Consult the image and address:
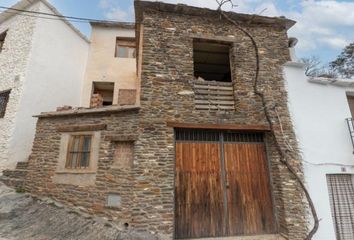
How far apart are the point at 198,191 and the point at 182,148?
1.22 meters

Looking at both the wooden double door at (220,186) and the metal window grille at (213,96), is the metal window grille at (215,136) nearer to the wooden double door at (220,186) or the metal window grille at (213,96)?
the wooden double door at (220,186)

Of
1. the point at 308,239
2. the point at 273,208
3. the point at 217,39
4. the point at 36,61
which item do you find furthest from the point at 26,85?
the point at 308,239

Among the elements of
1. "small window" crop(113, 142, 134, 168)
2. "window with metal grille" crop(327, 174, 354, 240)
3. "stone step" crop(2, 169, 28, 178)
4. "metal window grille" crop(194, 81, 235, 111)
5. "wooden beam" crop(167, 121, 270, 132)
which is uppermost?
"metal window grille" crop(194, 81, 235, 111)

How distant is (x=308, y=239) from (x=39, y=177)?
7600 millimetres

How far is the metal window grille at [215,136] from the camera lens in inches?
258

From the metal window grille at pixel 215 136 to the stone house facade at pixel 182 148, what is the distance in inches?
1.1

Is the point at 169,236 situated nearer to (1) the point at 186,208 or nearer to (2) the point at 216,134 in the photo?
(1) the point at 186,208

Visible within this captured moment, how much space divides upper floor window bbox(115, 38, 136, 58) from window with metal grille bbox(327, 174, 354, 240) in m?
11.0

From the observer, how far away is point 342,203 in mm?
6613

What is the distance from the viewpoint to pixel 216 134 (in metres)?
6.73

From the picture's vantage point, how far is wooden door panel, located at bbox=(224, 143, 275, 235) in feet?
20.3

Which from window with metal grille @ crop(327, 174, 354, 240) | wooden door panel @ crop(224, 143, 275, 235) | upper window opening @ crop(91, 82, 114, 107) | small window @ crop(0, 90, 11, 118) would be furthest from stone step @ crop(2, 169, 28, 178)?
window with metal grille @ crop(327, 174, 354, 240)

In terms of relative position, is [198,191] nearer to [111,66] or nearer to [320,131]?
[320,131]

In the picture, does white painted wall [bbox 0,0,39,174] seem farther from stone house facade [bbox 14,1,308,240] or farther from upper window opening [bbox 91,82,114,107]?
upper window opening [bbox 91,82,114,107]
